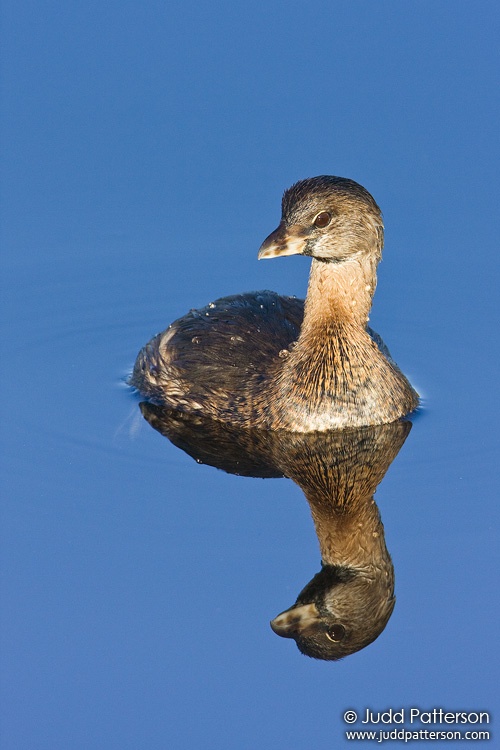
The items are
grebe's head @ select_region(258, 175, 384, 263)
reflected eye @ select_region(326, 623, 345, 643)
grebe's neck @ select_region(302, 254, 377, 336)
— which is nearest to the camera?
reflected eye @ select_region(326, 623, 345, 643)

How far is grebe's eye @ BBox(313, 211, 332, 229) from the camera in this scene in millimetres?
12773

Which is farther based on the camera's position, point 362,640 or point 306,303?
point 306,303

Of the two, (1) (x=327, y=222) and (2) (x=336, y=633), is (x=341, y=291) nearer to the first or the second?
(1) (x=327, y=222)

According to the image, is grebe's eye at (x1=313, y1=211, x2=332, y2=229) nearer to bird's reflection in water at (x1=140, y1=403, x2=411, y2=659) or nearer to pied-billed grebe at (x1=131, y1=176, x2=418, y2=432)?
pied-billed grebe at (x1=131, y1=176, x2=418, y2=432)

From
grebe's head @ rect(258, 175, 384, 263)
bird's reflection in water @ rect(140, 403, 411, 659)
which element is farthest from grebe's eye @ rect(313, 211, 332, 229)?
bird's reflection in water @ rect(140, 403, 411, 659)

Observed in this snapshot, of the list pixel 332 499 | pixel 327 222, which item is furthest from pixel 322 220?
pixel 332 499

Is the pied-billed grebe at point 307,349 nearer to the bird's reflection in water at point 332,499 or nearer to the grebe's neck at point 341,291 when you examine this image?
the grebe's neck at point 341,291

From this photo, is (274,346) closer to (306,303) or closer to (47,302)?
(306,303)

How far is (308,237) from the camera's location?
42.0ft

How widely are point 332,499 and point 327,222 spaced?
2.04m

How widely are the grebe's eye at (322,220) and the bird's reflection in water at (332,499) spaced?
1594 mm

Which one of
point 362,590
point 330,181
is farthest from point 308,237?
point 362,590

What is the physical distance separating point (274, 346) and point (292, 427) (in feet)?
2.55

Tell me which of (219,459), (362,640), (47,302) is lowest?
(362,640)
